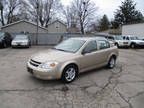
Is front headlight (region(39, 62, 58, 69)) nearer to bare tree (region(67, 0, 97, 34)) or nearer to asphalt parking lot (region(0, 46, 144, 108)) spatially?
asphalt parking lot (region(0, 46, 144, 108))

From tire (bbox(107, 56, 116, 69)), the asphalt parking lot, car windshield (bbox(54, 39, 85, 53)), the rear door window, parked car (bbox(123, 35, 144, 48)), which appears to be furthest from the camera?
parked car (bbox(123, 35, 144, 48))

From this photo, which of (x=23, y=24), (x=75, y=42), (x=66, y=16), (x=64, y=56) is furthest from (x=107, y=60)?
(x=66, y=16)

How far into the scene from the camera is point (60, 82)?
4.05 metres

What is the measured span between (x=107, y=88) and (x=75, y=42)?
7.01ft

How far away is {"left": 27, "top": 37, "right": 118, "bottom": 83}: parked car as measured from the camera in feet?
12.0

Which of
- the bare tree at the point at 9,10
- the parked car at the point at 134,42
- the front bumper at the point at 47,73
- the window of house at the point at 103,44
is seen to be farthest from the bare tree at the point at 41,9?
the front bumper at the point at 47,73

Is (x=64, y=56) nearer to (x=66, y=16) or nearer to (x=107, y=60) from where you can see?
(x=107, y=60)

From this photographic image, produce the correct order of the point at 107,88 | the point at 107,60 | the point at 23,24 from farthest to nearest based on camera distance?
1. the point at 23,24
2. the point at 107,60
3. the point at 107,88

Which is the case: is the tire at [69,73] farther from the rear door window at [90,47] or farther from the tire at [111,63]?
the tire at [111,63]

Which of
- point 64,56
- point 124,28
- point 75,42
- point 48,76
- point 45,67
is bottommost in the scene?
point 48,76

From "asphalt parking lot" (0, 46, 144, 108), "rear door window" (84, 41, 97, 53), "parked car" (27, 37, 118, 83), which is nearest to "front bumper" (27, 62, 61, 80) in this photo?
"parked car" (27, 37, 118, 83)

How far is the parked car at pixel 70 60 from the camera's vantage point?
3656 millimetres

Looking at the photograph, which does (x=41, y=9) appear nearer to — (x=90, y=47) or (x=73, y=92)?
(x=90, y=47)

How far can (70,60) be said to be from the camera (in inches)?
154
